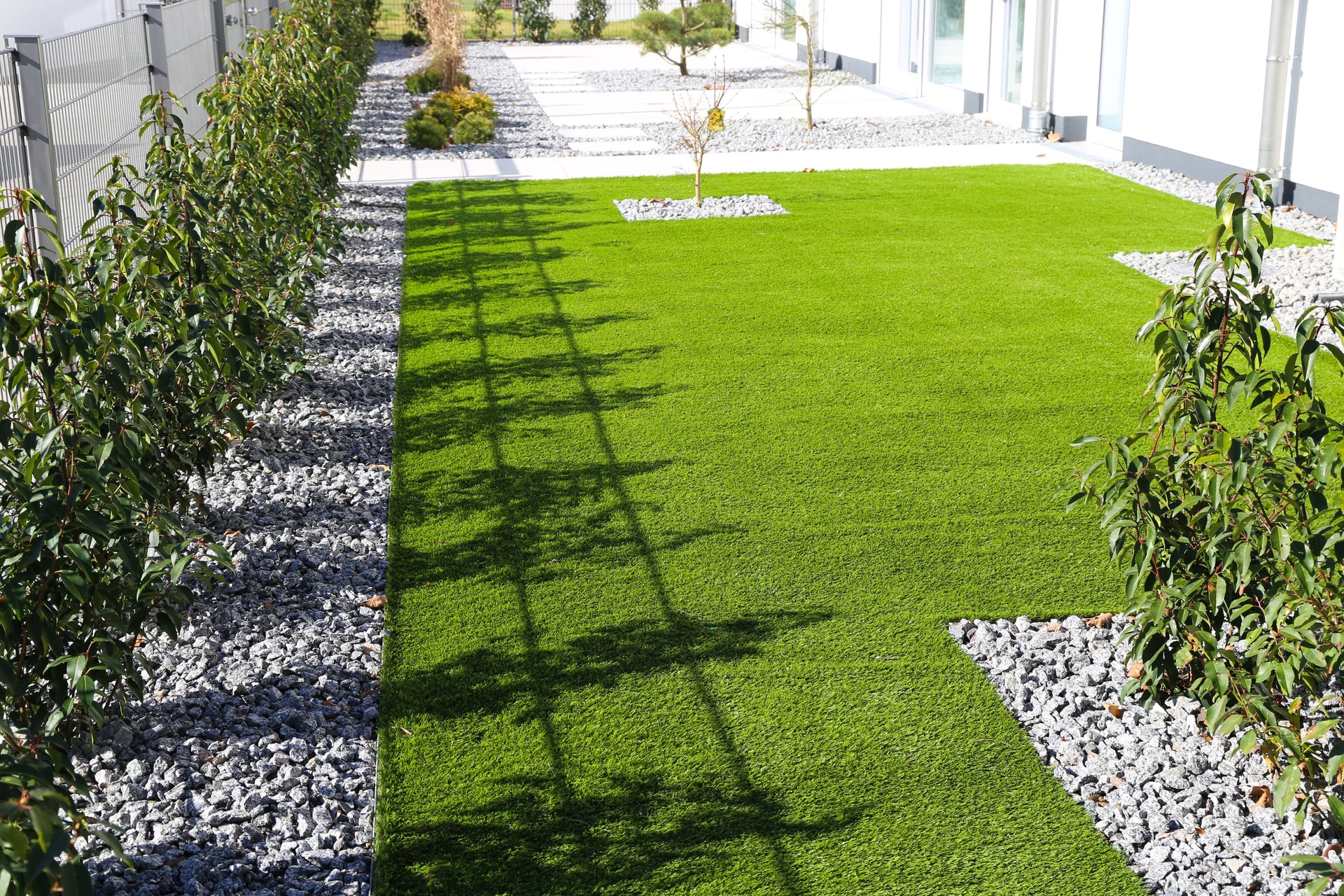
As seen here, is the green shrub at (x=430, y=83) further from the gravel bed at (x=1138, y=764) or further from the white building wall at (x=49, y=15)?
the gravel bed at (x=1138, y=764)

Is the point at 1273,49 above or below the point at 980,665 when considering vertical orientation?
above

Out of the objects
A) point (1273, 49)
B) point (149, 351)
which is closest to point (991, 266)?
A: point (1273, 49)

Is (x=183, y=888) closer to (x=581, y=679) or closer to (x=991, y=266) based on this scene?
(x=581, y=679)

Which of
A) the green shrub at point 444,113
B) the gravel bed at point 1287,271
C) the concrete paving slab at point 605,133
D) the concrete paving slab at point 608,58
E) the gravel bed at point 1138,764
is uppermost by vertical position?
the concrete paving slab at point 608,58

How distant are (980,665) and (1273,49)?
986cm

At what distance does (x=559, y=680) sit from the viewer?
408 centimetres

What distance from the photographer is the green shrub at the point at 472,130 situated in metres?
16.8

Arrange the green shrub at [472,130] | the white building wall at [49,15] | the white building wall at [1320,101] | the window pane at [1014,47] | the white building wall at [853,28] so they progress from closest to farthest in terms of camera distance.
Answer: the white building wall at [49,15], the white building wall at [1320,101], the green shrub at [472,130], the window pane at [1014,47], the white building wall at [853,28]

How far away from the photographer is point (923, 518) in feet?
17.2

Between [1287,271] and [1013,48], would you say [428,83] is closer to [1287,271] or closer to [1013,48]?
[1013,48]

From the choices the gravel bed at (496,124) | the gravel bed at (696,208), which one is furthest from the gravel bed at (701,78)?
the gravel bed at (696,208)

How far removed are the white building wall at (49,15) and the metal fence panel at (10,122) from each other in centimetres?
221

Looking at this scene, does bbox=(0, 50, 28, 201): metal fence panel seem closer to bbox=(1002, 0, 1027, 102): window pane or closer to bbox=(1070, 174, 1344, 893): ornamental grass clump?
bbox=(1070, 174, 1344, 893): ornamental grass clump

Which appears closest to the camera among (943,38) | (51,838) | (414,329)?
(51,838)
